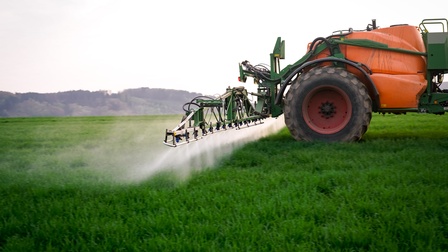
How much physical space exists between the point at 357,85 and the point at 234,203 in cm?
434

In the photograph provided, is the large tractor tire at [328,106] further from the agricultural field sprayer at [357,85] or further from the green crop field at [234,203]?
the green crop field at [234,203]

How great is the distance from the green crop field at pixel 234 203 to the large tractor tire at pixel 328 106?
92 centimetres

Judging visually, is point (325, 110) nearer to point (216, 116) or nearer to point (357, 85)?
point (357, 85)

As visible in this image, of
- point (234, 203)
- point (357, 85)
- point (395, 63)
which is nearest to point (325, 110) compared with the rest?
point (357, 85)

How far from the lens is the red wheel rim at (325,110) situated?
7.42 metres

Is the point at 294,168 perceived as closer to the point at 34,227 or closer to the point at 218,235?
the point at 218,235

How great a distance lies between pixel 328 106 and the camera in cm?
746

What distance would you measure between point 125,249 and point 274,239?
1.05 m

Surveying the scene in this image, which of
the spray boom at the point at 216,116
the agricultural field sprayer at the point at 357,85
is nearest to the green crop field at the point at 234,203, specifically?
the spray boom at the point at 216,116

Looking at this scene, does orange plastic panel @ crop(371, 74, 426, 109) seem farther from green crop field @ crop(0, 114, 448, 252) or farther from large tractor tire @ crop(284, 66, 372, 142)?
green crop field @ crop(0, 114, 448, 252)

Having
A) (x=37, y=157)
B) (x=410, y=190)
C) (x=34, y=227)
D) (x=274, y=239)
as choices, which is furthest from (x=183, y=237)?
(x=37, y=157)

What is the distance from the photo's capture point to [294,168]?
209 inches

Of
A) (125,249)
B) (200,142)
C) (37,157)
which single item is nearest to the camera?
(125,249)

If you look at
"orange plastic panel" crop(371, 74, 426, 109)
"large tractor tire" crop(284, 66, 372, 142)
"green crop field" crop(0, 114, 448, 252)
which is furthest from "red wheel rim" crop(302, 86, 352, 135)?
"green crop field" crop(0, 114, 448, 252)
